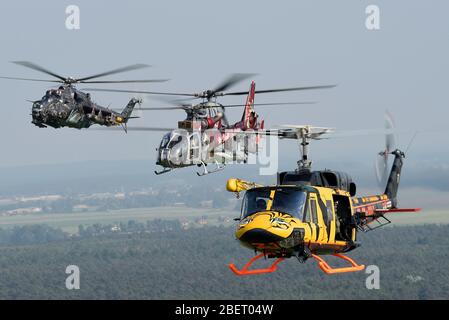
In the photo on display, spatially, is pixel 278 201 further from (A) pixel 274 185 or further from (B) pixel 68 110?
(B) pixel 68 110

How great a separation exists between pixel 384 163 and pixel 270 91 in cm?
863

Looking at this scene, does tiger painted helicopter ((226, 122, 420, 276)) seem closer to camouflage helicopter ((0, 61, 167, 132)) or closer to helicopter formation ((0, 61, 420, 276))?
helicopter formation ((0, 61, 420, 276))

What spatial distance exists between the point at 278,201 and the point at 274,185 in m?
0.95

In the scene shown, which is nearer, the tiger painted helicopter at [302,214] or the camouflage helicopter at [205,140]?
the tiger painted helicopter at [302,214]

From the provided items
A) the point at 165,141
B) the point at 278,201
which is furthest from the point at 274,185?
the point at 165,141

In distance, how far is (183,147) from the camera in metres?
62.9

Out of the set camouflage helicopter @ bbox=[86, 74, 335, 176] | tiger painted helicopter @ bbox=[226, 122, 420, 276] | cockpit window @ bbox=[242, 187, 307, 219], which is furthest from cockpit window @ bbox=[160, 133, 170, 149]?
cockpit window @ bbox=[242, 187, 307, 219]

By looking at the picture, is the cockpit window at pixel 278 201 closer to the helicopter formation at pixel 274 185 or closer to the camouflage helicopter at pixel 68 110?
the helicopter formation at pixel 274 185

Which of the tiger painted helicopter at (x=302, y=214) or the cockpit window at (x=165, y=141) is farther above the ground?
the cockpit window at (x=165, y=141)

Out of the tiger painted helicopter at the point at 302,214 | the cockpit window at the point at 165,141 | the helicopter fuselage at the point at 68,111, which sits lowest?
the tiger painted helicopter at the point at 302,214

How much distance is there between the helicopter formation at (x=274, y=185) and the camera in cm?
4069

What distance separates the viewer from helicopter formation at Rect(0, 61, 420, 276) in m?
40.7

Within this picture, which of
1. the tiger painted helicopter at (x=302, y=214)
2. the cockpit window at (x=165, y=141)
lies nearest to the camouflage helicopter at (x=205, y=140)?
the cockpit window at (x=165, y=141)
